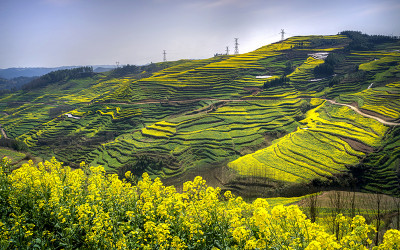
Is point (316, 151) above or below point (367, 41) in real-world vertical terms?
below

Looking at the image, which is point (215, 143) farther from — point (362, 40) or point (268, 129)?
point (362, 40)

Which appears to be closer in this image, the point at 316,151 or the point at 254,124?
the point at 316,151

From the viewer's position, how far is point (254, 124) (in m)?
43.8

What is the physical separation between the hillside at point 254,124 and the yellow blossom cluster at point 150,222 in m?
21.6

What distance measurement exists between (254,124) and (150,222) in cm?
3977

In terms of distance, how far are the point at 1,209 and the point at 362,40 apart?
95.5 m

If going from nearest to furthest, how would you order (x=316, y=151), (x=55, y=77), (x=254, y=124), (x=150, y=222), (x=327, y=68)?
(x=150, y=222) → (x=316, y=151) → (x=254, y=124) → (x=327, y=68) → (x=55, y=77)

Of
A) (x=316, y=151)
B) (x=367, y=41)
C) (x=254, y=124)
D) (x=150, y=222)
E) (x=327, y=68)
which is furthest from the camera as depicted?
(x=367, y=41)

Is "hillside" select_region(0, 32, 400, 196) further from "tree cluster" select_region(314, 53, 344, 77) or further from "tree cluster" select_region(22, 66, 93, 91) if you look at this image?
"tree cluster" select_region(22, 66, 93, 91)

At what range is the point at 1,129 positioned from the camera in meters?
66.5

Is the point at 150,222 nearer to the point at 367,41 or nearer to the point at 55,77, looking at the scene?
the point at 367,41

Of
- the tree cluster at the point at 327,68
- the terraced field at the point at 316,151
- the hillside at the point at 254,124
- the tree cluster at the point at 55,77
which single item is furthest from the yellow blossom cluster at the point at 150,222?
the tree cluster at the point at 55,77

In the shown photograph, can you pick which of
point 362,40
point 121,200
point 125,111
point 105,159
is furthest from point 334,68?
point 121,200

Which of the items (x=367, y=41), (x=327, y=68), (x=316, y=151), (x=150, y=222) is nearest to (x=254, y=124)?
(x=316, y=151)
